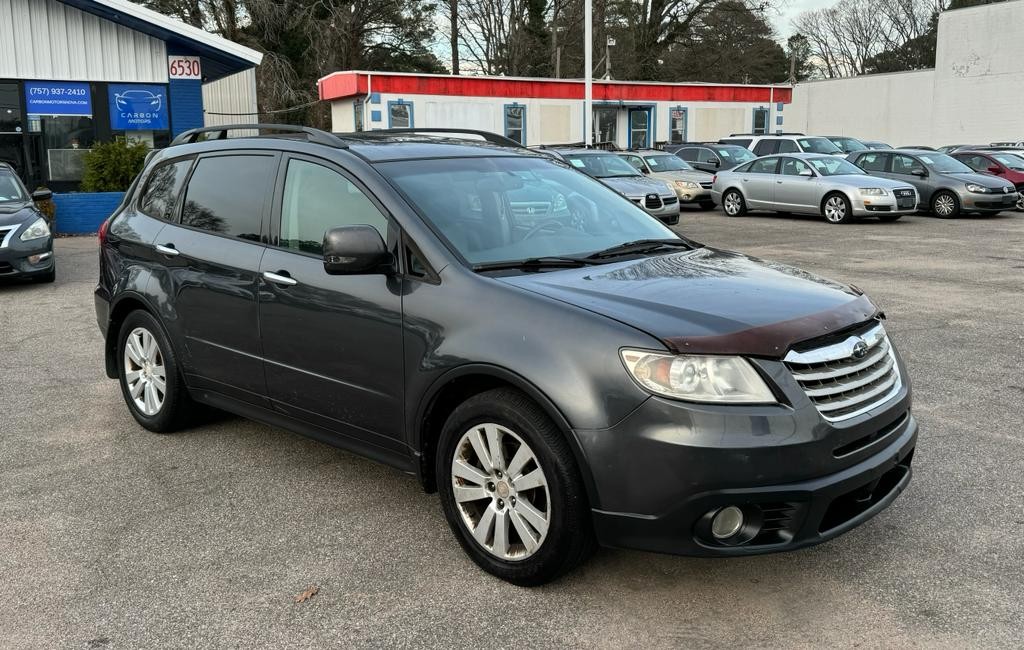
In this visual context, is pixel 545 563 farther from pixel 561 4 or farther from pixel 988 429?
pixel 561 4

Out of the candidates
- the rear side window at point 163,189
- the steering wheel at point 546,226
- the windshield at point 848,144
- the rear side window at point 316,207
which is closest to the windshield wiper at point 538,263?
the steering wheel at point 546,226

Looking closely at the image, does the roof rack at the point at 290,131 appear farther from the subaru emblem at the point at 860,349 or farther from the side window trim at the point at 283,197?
the subaru emblem at the point at 860,349

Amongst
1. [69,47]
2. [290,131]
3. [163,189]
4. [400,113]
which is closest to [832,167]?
[69,47]

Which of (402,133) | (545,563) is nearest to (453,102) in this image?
(402,133)

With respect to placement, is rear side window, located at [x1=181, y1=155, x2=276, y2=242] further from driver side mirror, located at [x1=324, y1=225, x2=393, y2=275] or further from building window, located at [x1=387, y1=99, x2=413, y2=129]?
building window, located at [x1=387, y1=99, x2=413, y2=129]

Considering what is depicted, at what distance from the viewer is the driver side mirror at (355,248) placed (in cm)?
371

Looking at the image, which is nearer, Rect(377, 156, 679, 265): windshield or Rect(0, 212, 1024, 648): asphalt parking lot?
Rect(0, 212, 1024, 648): asphalt parking lot

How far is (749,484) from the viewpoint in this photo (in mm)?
3021

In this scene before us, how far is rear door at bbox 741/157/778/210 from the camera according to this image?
20469 millimetres

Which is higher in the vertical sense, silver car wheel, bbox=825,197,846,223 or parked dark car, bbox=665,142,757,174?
parked dark car, bbox=665,142,757,174

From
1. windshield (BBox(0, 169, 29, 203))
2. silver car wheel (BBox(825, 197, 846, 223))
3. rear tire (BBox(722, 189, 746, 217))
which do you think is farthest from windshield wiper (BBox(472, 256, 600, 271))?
rear tire (BBox(722, 189, 746, 217))

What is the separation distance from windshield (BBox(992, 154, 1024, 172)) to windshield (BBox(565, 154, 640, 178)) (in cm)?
931

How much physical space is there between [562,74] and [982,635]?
159 ft

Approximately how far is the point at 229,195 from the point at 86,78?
640 inches
